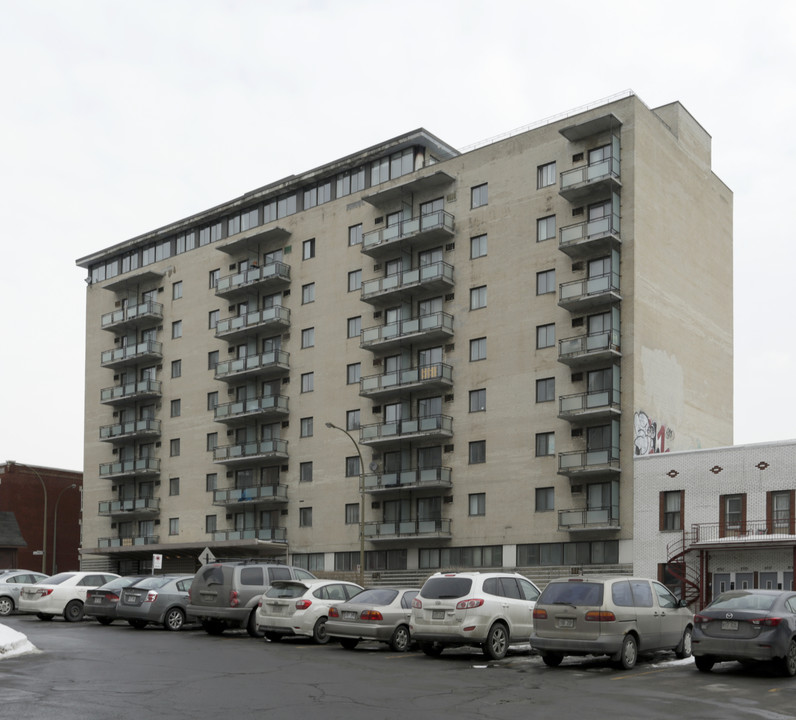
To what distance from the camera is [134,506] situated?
69188mm

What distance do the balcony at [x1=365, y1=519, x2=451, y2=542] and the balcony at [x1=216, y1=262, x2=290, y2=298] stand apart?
15865mm

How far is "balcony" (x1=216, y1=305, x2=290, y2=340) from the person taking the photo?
61.8 meters

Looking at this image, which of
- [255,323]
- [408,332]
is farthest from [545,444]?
[255,323]

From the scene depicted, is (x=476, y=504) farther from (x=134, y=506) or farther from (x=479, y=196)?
(x=134, y=506)

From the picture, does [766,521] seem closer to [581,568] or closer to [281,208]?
[581,568]

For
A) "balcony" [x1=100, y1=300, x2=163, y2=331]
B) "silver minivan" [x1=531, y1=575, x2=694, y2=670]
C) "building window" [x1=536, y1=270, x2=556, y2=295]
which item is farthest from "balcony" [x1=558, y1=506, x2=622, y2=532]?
"balcony" [x1=100, y1=300, x2=163, y2=331]

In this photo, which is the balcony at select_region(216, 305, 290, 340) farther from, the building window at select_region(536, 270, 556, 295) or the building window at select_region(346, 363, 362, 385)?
the building window at select_region(536, 270, 556, 295)

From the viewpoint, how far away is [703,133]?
57312 millimetres

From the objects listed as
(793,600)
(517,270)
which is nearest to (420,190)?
(517,270)

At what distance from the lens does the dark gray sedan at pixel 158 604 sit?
29094mm

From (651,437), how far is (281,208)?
2822 cm

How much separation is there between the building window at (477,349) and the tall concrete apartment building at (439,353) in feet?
0.33

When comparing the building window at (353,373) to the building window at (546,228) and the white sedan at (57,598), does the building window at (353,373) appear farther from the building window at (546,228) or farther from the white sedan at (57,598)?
the white sedan at (57,598)

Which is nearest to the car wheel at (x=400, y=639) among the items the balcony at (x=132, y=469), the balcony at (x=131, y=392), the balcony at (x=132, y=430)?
the balcony at (x=132, y=469)
